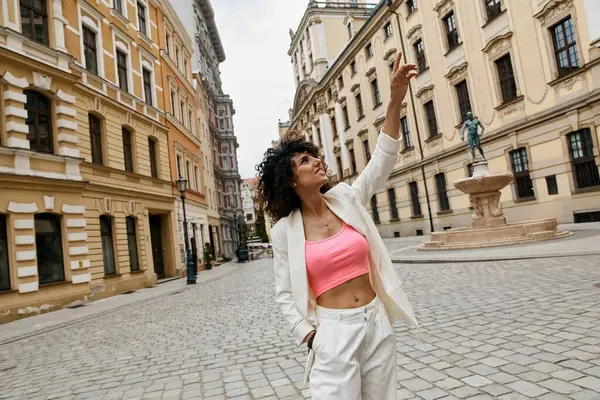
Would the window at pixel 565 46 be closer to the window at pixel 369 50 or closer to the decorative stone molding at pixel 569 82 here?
the decorative stone molding at pixel 569 82

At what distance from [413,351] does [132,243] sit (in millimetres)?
15205

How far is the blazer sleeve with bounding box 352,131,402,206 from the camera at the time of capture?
214cm

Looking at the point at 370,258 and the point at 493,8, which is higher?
the point at 493,8

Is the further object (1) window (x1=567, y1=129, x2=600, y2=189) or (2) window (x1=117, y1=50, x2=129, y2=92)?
(2) window (x1=117, y1=50, x2=129, y2=92)

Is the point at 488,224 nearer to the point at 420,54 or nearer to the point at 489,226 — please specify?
the point at 489,226

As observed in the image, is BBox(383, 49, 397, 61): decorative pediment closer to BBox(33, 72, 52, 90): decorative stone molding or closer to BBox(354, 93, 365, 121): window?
BBox(354, 93, 365, 121): window

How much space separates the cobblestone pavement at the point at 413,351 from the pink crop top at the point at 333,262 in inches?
76.0

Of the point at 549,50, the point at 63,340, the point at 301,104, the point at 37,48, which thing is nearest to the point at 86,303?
the point at 63,340

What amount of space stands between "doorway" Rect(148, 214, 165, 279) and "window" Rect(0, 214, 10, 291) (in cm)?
932

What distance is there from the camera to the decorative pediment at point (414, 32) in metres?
24.6

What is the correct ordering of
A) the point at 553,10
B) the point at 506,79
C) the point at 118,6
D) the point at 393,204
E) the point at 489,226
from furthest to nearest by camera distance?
the point at 393,204, the point at 506,79, the point at 118,6, the point at 553,10, the point at 489,226

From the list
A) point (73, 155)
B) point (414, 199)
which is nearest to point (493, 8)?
point (414, 199)

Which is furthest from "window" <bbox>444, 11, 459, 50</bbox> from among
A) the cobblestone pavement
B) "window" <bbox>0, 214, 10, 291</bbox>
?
"window" <bbox>0, 214, 10, 291</bbox>

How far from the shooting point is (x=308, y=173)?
2168 mm
